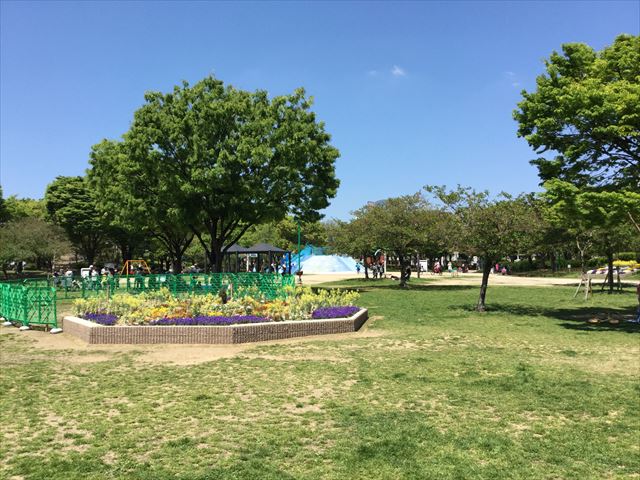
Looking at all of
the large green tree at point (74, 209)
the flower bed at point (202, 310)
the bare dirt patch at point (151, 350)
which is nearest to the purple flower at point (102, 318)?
the flower bed at point (202, 310)

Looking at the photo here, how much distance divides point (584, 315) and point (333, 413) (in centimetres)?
1328

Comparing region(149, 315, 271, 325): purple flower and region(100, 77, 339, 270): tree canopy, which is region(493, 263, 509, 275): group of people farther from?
region(149, 315, 271, 325): purple flower

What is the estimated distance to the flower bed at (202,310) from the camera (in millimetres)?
12008

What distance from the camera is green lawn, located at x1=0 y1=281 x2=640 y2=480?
458 cm

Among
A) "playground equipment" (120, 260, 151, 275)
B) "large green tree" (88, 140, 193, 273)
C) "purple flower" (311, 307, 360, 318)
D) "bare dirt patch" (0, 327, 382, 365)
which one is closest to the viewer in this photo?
"bare dirt patch" (0, 327, 382, 365)

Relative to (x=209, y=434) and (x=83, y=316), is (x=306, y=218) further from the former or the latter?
(x=209, y=434)

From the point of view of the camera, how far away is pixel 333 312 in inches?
527

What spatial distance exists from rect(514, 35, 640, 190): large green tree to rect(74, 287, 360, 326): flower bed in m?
7.85

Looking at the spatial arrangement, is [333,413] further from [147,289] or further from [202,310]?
[147,289]

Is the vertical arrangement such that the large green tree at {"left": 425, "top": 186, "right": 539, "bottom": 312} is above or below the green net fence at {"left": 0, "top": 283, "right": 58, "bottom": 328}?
above

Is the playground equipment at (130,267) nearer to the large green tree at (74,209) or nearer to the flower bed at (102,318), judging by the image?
the large green tree at (74,209)

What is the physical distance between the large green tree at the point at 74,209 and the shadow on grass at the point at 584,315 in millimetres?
34004

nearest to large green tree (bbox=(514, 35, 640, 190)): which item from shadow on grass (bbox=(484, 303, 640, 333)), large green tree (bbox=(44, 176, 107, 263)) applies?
shadow on grass (bbox=(484, 303, 640, 333))

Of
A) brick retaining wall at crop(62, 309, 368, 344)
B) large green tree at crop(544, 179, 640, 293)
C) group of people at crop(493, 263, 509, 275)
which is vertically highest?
large green tree at crop(544, 179, 640, 293)
